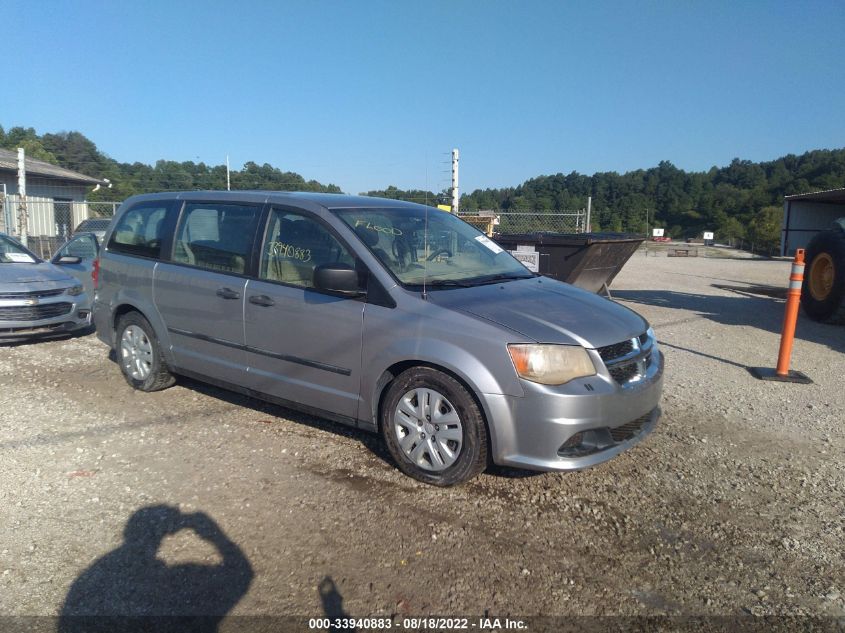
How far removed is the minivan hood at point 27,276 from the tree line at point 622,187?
2.42 metres

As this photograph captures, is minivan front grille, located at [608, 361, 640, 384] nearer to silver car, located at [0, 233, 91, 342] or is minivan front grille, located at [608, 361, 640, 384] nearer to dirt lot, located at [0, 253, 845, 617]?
dirt lot, located at [0, 253, 845, 617]

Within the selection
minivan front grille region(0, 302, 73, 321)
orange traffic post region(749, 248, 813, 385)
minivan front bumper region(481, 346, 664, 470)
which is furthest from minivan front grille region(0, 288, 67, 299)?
orange traffic post region(749, 248, 813, 385)

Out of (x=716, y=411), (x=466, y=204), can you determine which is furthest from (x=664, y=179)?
(x=716, y=411)

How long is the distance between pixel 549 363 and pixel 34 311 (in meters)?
6.98

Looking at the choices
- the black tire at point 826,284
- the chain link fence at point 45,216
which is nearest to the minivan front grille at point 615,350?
the black tire at point 826,284

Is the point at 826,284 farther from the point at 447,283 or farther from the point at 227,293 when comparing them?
the point at 227,293

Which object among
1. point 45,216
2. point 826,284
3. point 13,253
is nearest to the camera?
point 13,253

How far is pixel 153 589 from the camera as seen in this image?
285cm

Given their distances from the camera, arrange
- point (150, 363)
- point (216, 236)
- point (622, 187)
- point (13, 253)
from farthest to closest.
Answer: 1. point (622, 187)
2. point (13, 253)
3. point (150, 363)
4. point (216, 236)

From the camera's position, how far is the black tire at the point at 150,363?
5602mm

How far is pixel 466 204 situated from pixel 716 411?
32.1 ft

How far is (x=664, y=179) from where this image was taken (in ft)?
340

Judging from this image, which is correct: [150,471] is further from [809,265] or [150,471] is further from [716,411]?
[809,265]

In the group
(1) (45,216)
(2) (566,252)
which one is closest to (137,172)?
(1) (45,216)
